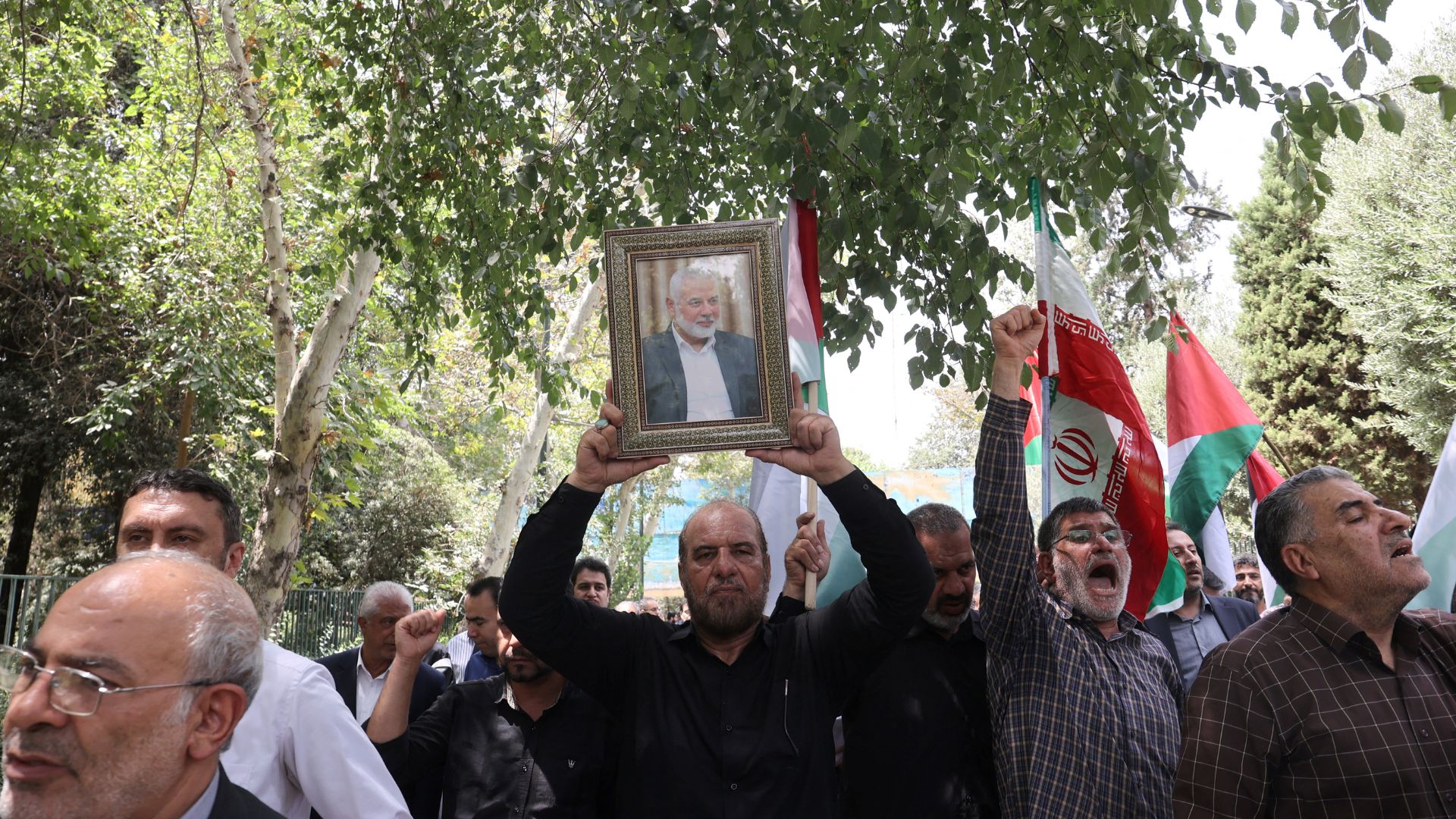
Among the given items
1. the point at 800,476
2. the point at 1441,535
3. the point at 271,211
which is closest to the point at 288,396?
the point at 271,211

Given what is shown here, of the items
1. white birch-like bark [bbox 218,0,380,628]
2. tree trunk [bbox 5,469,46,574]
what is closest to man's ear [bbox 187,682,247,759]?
white birch-like bark [bbox 218,0,380,628]

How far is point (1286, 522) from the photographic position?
342 cm

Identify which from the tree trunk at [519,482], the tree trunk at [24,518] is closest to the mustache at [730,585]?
the tree trunk at [519,482]

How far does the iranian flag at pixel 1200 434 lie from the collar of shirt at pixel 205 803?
589 cm

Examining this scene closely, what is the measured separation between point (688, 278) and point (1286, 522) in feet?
6.40

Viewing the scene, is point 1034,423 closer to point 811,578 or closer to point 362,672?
point 811,578

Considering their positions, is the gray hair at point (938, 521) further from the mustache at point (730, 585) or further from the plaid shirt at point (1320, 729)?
the plaid shirt at point (1320, 729)

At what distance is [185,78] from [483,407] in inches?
348

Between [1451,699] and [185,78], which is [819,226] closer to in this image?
[1451,699]

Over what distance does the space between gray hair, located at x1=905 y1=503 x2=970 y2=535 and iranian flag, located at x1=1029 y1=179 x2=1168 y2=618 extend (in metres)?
1.09

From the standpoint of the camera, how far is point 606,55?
5664 millimetres

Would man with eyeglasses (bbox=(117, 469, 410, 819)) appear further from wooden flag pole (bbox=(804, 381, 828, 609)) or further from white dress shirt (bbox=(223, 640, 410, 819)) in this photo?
wooden flag pole (bbox=(804, 381, 828, 609))

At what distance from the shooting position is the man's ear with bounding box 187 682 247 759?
84.0 inches

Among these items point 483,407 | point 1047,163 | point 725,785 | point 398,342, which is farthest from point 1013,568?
point 483,407
